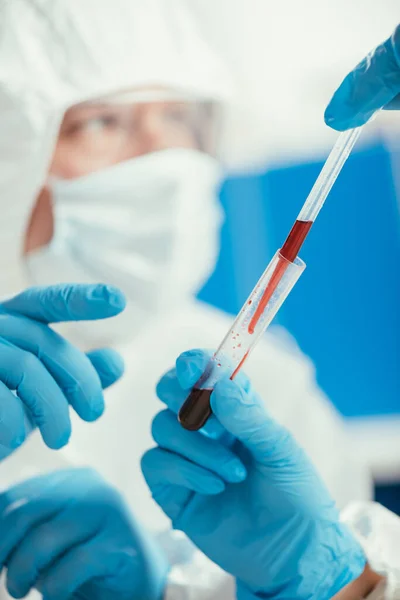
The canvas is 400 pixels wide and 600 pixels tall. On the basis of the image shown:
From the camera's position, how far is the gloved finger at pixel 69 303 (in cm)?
70

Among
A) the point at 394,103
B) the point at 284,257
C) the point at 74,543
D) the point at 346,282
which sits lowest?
the point at 74,543

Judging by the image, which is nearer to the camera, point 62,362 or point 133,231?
point 62,362

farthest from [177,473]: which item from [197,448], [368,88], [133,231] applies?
[133,231]

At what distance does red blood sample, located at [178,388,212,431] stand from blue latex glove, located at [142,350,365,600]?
17 mm

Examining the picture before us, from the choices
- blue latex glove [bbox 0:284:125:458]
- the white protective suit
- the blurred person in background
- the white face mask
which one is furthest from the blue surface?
blue latex glove [bbox 0:284:125:458]

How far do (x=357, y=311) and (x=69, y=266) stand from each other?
1141 millimetres

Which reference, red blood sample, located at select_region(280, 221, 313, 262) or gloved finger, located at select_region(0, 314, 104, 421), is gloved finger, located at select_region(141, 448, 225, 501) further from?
red blood sample, located at select_region(280, 221, 313, 262)

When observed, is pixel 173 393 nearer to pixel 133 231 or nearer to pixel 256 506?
pixel 256 506

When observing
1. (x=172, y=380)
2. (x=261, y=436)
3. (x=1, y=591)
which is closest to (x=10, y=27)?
(x=172, y=380)

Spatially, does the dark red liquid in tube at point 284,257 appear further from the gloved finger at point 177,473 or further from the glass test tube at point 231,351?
the gloved finger at point 177,473

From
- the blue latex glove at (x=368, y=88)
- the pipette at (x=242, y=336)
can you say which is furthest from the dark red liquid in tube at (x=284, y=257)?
the blue latex glove at (x=368, y=88)

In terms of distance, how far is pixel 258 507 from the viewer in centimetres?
78

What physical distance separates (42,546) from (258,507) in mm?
300

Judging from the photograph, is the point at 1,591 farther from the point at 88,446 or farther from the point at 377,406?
the point at 377,406
